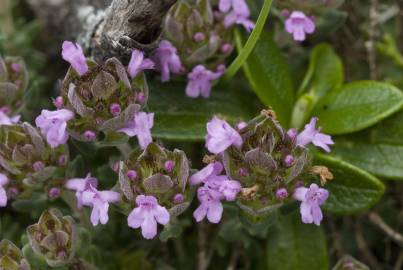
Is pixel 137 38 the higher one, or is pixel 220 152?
pixel 137 38

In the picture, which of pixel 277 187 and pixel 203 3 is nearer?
pixel 277 187

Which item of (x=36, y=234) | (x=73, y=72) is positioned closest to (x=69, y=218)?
(x=36, y=234)

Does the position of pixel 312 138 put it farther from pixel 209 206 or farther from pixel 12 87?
pixel 12 87

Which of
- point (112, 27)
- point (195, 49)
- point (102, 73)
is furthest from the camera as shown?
point (195, 49)

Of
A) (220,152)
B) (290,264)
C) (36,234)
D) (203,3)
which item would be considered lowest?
(290,264)

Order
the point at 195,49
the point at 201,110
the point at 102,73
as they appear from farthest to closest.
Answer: the point at 201,110, the point at 195,49, the point at 102,73

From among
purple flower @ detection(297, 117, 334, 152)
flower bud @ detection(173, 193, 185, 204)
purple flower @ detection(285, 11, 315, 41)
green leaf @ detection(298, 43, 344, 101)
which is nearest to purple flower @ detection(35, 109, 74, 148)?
flower bud @ detection(173, 193, 185, 204)

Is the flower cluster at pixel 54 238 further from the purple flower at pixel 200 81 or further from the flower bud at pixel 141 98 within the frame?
the purple flower at pixel 200 81

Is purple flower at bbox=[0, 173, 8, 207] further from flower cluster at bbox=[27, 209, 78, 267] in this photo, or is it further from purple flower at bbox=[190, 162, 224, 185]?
purple flower at bbox=[190, 162, 224, 185]

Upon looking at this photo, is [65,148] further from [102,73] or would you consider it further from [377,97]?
[377,97]
